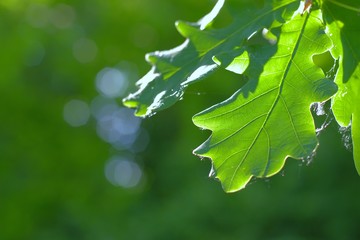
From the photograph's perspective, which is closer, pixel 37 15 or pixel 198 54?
pixel 198 54

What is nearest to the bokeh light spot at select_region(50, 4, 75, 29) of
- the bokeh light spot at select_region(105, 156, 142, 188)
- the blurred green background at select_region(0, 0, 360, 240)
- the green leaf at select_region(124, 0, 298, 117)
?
the blurred green background at select_region(0, 0, 360, 240)

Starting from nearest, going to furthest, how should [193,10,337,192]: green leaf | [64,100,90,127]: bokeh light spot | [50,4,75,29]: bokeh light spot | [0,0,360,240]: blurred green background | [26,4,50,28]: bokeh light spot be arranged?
[193,10,337,192]: green leaf < [0,0,360,240]: blurred green background < [26,4,50,28]: bokeh light spot < [50,4,75,29]: bokeh light spot < [64,100,90,127]: bokeh light spot

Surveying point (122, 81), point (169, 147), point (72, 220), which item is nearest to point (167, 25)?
point (122, 81)

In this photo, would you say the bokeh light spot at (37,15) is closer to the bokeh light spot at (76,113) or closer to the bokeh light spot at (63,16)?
the bokeh light spot at (63,16)

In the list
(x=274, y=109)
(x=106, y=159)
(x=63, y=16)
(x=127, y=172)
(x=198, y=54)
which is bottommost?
(x=274, y=109)

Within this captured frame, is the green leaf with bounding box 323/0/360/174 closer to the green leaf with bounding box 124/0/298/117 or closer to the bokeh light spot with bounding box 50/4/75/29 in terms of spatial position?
the green leaf with bounding box 124/0/298/117

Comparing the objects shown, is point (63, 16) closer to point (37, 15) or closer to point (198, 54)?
point (37, 15)

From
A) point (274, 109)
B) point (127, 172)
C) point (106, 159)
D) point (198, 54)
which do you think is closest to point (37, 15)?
point (106, 159)
